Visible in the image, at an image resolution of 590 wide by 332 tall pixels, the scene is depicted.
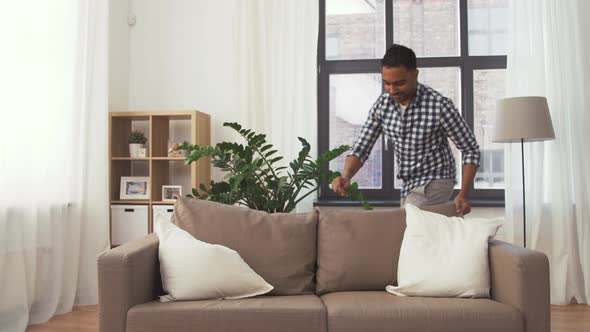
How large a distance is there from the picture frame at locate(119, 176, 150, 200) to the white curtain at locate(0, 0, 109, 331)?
11.1 inches

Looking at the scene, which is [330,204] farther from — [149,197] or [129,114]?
[129,114]

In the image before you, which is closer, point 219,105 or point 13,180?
point 13,180

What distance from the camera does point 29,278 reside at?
3.23 m

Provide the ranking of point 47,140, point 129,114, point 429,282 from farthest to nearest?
point 129,114 < point 47,140 < point 429,282

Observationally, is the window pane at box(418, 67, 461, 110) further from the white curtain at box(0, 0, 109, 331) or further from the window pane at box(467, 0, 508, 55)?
the white curtain at box(0, 0, 109, 331)

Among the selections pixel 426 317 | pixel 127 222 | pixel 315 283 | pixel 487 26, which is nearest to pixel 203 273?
pixel 315 283

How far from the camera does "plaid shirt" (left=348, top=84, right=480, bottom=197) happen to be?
105 inches

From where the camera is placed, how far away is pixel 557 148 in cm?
396

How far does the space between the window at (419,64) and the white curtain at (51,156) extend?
171cm

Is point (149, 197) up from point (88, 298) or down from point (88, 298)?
up

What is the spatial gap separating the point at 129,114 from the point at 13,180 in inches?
42.5

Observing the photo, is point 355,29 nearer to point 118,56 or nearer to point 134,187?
point 118,56

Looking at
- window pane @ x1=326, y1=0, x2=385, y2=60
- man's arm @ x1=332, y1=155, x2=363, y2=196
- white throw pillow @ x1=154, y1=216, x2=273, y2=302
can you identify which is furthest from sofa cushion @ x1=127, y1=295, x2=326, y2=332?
window pane @ x1=326, y1=0, x2=385, y2=60

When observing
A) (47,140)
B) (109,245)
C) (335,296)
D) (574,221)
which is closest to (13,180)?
(47,140)
